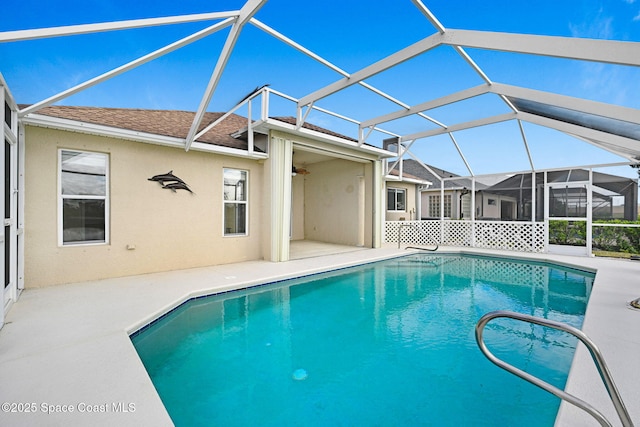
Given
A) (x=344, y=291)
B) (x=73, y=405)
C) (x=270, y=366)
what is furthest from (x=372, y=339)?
(x=73, y=405)

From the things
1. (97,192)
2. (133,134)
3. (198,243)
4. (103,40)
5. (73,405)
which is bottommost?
(73,405)

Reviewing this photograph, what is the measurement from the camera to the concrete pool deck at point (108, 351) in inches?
87.0

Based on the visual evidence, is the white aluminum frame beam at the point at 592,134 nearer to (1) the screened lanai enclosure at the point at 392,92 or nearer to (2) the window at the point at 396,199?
(1) the screened lanai enclosure at the point at 392,92

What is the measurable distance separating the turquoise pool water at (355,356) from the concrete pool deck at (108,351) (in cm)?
33

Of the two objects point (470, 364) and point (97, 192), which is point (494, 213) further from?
point (97, 192)

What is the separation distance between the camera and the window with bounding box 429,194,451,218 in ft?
62.9

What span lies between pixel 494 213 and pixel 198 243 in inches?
823

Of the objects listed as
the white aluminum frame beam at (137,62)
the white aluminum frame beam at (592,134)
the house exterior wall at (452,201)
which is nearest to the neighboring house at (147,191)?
the white aluminum frame beam at (137,62)

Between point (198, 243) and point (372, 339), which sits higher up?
point (198, 243)

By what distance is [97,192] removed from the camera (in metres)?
6.24

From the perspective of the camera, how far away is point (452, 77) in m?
7.04

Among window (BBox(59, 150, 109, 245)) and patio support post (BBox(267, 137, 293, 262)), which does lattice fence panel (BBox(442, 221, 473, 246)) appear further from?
window (BBox(59, 150, 109, 245))

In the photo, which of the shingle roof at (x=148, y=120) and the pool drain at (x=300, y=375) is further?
the shingle roof at (x=148, y=120)

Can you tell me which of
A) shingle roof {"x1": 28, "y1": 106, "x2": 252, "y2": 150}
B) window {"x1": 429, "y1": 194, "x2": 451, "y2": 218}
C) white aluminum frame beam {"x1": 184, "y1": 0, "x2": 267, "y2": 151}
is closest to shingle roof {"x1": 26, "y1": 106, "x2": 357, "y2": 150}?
shingle roof {"x1": 28, "y1": 106, "x2": 252, "y2": 150}
